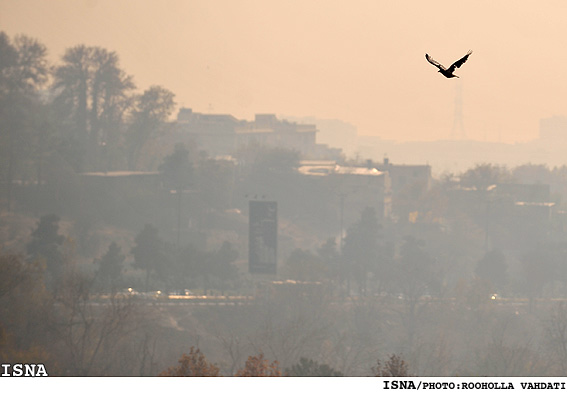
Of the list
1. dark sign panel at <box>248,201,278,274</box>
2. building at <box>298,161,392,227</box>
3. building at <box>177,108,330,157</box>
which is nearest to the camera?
dark sign panel at <box>248,201,278,274</box>

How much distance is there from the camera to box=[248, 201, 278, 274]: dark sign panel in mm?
63969

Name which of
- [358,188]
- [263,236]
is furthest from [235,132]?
[263,236]

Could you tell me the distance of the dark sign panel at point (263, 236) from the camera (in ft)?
210

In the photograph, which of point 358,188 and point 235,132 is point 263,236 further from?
point 235,132

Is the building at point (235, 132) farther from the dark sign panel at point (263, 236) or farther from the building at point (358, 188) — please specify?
the dark sign panel at point (263, 236)

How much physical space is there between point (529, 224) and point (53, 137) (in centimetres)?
3410

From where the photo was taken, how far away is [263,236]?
64562 mm

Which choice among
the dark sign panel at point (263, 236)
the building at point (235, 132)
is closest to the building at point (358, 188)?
the dark sign panel at point (263, 236)

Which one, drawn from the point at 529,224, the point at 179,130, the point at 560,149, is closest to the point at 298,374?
the point at 529,224

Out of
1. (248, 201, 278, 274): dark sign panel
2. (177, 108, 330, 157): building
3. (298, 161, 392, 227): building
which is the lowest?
(248, 201, 278, 274): dark sign panel

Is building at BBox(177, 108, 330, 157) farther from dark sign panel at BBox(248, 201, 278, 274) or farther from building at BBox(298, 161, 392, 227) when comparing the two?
dark sign panel at BBox(248, 201, 278, 274)

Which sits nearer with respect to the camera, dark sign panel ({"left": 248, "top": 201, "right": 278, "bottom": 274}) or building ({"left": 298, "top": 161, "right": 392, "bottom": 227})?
dark sign panel ({"left": 248, "top": 201, "right": 278, "bottom": 274})

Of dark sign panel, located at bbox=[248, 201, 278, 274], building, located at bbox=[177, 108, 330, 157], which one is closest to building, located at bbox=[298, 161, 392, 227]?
dark sign panel, located at bbox=[248, 201, 278, 274]

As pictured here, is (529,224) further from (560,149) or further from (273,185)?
(560,149)
